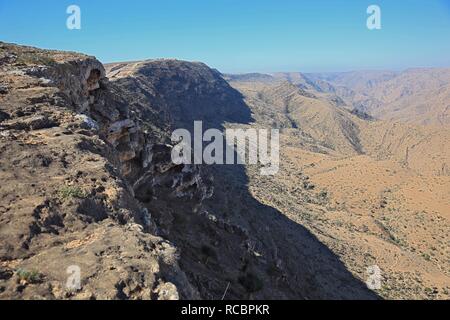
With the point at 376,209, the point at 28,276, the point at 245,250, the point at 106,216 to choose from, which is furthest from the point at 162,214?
the point at 376,209

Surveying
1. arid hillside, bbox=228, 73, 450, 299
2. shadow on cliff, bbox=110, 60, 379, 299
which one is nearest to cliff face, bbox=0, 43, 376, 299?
shadow on cliff, bbox=110, 60, 379, 299

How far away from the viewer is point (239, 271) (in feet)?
63.8

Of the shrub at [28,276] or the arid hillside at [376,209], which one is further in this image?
the arid hillside at [376,209]

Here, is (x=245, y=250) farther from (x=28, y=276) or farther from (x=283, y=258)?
(x=28, y=276)

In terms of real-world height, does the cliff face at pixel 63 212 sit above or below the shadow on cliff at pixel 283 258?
above

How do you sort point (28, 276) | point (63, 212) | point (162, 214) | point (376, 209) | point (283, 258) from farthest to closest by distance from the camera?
point (376, 209)
point (283, 258)
point (162, 214)
point (63, 212)
point (28, 276)

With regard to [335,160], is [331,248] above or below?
below

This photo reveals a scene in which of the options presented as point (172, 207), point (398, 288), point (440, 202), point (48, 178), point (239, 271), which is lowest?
point (398, 288)

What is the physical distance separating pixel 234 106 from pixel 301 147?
103 ft

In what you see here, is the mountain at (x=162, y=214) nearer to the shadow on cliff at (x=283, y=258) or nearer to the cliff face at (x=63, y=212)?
the cliff face at (x=63, y=212)

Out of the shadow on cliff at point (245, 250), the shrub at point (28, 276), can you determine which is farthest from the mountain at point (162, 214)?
the shadow on cliff at point (245, 250)

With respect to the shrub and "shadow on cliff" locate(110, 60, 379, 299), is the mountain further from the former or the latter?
"shadow on cliff" locate(110, 60, 379, 299)

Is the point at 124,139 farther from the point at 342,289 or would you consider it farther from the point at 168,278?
the point at 342,289

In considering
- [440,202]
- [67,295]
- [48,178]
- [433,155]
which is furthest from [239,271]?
[433,155]
